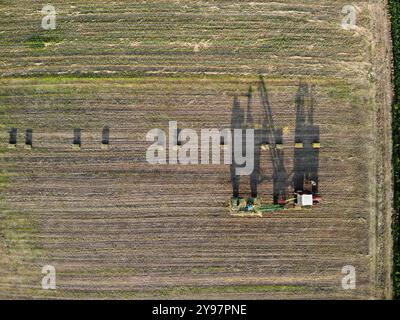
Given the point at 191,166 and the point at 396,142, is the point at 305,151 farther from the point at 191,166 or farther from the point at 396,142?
the point at 191,166

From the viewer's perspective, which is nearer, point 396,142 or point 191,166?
point 396,142

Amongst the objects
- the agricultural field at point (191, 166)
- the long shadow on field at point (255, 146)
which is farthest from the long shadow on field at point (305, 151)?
the long shadow on field at point (255, 146)

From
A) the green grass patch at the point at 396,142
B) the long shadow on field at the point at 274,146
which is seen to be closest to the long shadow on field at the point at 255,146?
the long shadow on field at the point at 274,146

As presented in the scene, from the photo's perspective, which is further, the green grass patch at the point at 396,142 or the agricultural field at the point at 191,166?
the agricultural field at the point at 191,166

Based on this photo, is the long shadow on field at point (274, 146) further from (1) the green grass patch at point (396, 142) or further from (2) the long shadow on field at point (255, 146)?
(1) the green grass patch at point (396, 142)

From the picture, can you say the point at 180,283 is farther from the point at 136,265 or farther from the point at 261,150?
the point at 261,150

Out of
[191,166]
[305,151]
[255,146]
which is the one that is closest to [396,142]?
[305,151]

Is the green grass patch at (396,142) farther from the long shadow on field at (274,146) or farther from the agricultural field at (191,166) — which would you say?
the long shadow on field at (274,146)

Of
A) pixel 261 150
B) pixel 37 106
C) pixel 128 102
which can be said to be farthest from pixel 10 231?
pixel 261 150
